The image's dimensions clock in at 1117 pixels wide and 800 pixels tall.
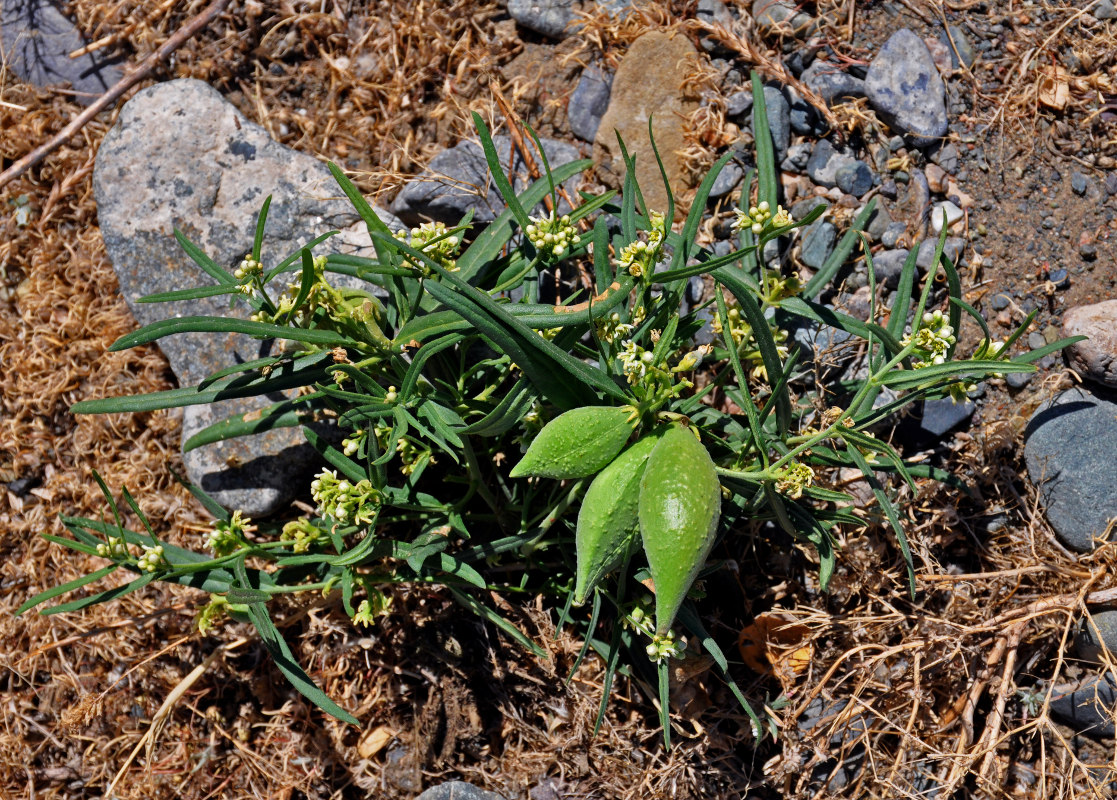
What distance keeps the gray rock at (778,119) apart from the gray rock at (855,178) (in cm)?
24

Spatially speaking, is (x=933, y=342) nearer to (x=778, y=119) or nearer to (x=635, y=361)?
(x=635, y=361)

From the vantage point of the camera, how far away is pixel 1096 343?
3092 millimetres

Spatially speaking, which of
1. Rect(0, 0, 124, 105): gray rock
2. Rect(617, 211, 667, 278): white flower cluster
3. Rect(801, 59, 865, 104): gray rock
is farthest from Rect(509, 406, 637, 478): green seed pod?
Rect(0, 0, 124, 105): gray rock

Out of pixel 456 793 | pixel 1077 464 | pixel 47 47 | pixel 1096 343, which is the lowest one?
pixel 456 793

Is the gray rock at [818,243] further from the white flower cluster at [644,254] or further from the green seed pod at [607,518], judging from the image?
the green seed pod at [607,518]

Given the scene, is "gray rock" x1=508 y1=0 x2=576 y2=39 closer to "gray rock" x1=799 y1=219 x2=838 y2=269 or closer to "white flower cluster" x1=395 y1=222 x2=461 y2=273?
"gray rock" x1=799 y1=219 x2=838 y2=269

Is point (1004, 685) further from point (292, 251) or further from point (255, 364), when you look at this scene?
point (292, 251)

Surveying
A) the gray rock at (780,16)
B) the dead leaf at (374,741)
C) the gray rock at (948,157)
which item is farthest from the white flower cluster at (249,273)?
the gray rock at (948,157)

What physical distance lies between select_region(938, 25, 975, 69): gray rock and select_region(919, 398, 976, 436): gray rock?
1.31 m

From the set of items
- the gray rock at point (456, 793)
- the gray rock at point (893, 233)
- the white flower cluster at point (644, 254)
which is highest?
the white flower cluster at point (644, 254)

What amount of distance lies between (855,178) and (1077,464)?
1.30 metres

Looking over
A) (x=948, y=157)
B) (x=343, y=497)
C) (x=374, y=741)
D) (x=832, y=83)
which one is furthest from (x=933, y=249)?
(x=374, y=741)

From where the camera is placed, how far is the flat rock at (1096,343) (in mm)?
3082

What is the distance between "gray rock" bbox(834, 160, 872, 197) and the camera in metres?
3.35
